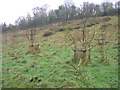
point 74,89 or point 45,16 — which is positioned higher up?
point 45,16

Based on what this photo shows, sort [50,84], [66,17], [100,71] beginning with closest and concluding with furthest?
[50,84]
[100,71]
[66,17]

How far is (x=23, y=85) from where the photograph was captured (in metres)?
5.77

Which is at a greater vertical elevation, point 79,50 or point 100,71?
point 79,50

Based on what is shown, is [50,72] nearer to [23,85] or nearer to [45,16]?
[23,85]

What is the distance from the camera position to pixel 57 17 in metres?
51.7

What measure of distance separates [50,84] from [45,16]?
48.9m

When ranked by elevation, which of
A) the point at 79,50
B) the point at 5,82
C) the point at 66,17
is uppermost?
the point at 66,17

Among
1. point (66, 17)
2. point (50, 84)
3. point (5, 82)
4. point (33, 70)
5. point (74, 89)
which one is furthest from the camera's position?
point (66, 17)

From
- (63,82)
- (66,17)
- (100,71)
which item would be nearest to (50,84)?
(63,82)

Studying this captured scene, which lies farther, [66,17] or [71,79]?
[66,17]

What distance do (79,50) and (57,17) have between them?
44.5m

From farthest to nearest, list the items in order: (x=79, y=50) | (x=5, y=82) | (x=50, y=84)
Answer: (x=79, y=50), (x=5, y=82), (x=50, y=84)

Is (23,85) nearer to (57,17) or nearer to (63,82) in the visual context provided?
(63,82)

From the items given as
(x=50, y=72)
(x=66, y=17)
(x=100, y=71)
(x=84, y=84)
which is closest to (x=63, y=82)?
(x=84, y=84)
